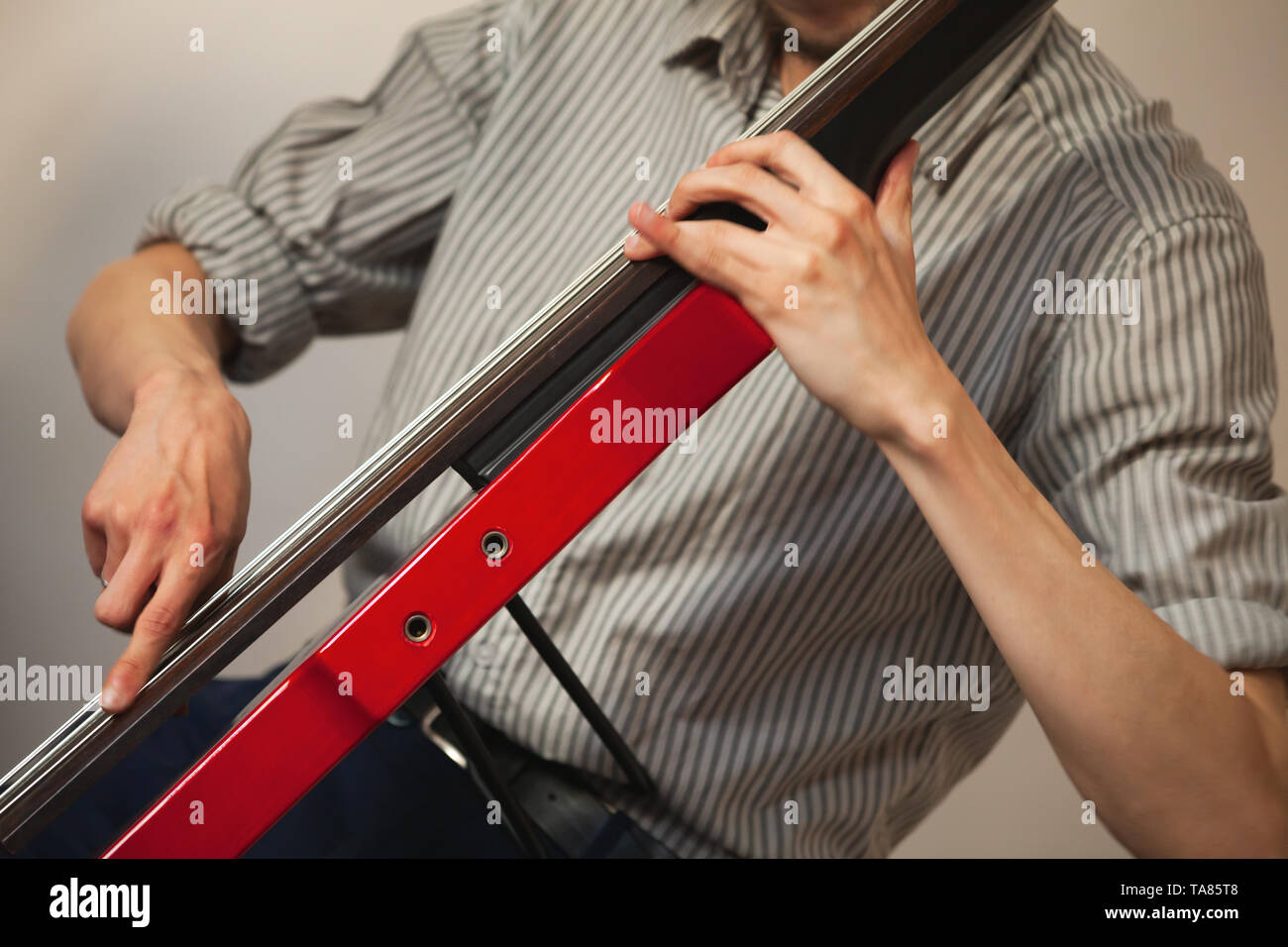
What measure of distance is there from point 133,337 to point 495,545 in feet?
1.16

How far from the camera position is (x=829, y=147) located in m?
0.45

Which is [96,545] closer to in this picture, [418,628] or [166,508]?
[166,508]

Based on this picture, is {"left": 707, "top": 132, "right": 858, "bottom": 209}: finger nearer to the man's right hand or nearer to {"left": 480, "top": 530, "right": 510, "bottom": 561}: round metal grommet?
{"left": 480, "top": 530, "right": 510, "bottom": 561}: round metal grommet

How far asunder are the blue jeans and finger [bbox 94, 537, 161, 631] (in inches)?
7.2

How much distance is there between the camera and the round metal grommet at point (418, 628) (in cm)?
41

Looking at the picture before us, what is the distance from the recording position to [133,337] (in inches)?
24.3

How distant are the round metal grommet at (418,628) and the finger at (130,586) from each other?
0.16 m

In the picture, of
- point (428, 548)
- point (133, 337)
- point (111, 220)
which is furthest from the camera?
point (111, 220)

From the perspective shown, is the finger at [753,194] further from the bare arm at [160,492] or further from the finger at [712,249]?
the bare arm at [160,492]

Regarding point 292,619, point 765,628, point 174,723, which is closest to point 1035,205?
point 765,628

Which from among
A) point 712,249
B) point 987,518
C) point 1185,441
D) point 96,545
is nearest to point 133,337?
point 96,545

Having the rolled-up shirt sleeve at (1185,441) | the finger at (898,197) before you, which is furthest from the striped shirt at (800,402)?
the finger at (898,197)

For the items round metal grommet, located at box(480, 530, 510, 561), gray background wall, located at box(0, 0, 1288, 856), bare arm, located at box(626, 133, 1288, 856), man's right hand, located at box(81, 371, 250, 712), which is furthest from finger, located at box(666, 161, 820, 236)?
gray background wall, located at box(0, 0, 1288, 856)

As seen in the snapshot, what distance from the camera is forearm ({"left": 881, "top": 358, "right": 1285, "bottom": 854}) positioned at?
1.41ft
